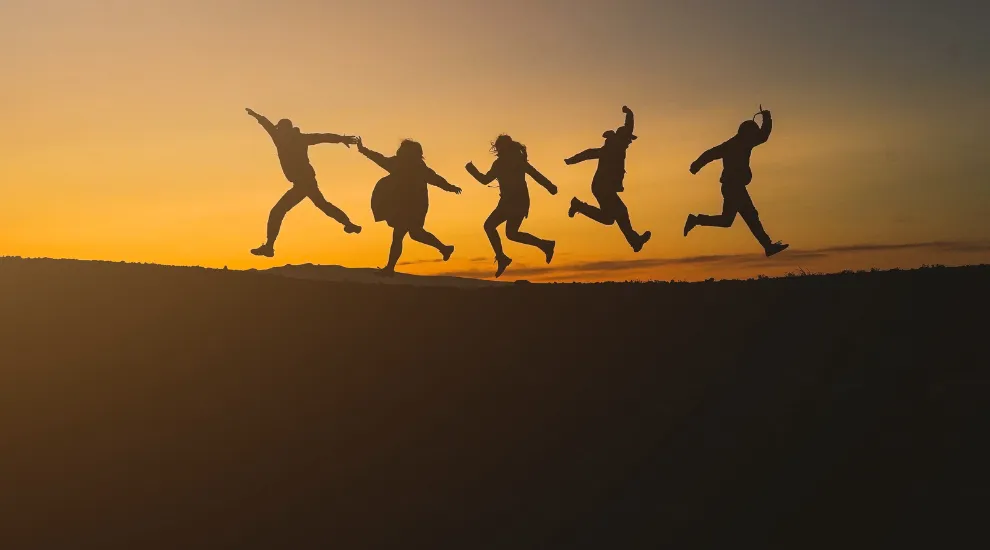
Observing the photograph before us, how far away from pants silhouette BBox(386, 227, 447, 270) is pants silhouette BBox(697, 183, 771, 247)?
4629 millimetres

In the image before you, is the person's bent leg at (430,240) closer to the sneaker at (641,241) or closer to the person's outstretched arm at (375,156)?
the person's outstretched arm at (375,156)

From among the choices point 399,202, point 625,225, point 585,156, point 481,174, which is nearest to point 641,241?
point 625,225

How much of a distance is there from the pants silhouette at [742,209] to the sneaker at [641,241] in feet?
4.94

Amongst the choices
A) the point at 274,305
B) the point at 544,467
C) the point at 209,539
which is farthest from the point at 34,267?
the point at 544,467

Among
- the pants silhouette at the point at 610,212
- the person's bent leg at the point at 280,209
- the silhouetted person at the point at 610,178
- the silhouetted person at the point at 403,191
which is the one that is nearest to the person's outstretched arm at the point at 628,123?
the silhouetted person at the point at 610,178

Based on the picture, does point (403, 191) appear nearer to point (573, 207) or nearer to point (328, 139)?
point (328, 139)

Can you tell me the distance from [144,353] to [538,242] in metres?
7.66

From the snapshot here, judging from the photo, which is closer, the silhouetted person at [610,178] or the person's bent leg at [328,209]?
the person's bent leg at [328,209]

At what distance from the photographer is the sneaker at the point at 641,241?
63.4 feet

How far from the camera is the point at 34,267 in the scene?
17.2 m

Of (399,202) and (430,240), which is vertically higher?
(399,202)

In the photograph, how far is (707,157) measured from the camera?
1844 cm

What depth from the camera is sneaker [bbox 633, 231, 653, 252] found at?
761 inches

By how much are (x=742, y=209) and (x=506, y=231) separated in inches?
151
